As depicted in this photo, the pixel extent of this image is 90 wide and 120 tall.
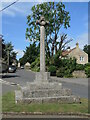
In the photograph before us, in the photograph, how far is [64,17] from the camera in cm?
4344

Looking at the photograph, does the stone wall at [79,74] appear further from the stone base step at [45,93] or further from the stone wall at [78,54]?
the stone base step at [45,93]

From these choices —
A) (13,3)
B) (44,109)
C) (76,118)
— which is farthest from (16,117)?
(13,3)

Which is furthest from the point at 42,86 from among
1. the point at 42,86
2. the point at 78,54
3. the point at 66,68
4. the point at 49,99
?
the point at 78,54

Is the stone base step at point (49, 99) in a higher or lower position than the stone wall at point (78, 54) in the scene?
lower

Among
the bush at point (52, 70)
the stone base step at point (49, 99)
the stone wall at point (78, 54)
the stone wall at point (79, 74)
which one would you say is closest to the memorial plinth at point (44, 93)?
the stone base step at point (49, 99)

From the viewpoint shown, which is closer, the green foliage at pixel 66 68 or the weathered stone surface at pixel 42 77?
the weathered stone surface at pixel 42 77

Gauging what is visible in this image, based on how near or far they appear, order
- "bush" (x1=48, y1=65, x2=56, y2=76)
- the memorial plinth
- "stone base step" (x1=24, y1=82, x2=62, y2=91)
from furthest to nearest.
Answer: "bush" (x1=48, y1=65, x2=56, y2=76) → "stone base step" (x1=24, y1=82, x2=62, y2=91) → the memorial plinth

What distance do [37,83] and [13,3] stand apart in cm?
436

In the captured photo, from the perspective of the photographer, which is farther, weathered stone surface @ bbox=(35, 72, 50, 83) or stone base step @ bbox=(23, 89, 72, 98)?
weathered stone surface @ bbox=(35, 72, 50, 83)

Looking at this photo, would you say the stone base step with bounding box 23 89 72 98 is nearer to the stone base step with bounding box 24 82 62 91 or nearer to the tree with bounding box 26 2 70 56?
the stone base step with bounding box 24 82 62 91

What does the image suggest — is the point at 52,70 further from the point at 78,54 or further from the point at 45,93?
the point at 78,54

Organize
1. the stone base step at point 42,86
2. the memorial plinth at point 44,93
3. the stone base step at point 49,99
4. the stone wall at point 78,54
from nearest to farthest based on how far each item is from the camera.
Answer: the stone base step at point 49,99 → the memorial plinth at point 44,93 → the stone base step at point 42,86 → the stone wall at point 78,54

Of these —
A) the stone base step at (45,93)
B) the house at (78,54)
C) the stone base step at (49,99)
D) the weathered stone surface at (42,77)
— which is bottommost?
the stone base step at (49,99)

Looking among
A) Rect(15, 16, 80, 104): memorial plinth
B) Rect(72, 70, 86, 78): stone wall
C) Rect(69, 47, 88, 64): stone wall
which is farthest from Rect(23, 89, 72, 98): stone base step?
Rect(69, 47, 88, 64): stone wall
